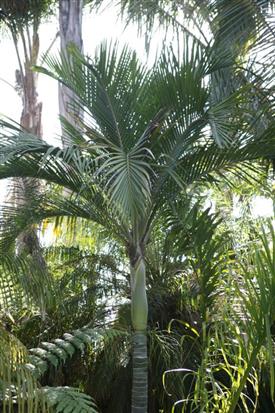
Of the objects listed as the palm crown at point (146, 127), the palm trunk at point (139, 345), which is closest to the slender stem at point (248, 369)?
the palm trunk at point (139, 345)

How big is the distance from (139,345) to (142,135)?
175 cm

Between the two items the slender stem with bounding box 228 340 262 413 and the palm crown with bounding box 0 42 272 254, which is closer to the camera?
the slender stem with bounding box 228 340 262 413

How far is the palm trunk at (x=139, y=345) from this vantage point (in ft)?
16.0

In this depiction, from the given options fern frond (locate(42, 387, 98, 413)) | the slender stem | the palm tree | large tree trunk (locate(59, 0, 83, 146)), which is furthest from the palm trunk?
large tree trunk (locate(59, 0, 83, 146))

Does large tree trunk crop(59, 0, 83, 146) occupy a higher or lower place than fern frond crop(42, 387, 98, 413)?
higher

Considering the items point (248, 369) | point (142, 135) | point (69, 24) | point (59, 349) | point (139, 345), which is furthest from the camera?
point (69, 24)

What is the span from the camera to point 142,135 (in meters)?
4.76

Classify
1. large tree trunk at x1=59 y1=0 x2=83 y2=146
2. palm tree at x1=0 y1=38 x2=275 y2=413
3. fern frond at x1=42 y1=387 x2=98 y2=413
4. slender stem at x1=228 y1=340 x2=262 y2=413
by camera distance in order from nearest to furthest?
1. slender stem at x1=228 y1=340 x2=262 y2=413
2. fern frond at x1=42 y1=387 x2=98 y2=413
3. palm tree at x1=0 y1=38 x2=275 y2=413
4. large tree trunk at x1=59 y1=0 x2=83 y2=146

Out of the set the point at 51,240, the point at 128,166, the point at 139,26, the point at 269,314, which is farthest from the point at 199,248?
the point at 139,26

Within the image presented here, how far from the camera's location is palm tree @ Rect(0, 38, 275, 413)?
486 centimetres

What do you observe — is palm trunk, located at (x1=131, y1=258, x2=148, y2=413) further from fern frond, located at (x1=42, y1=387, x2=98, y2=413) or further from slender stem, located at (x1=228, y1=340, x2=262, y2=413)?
slender stem, located at (x1=228, y1=340, x2=262, y2=413)

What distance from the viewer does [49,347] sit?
14.3 ft

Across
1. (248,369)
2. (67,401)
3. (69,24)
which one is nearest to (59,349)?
(67,401)

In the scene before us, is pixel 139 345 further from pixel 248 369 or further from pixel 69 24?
pixel 69 24
